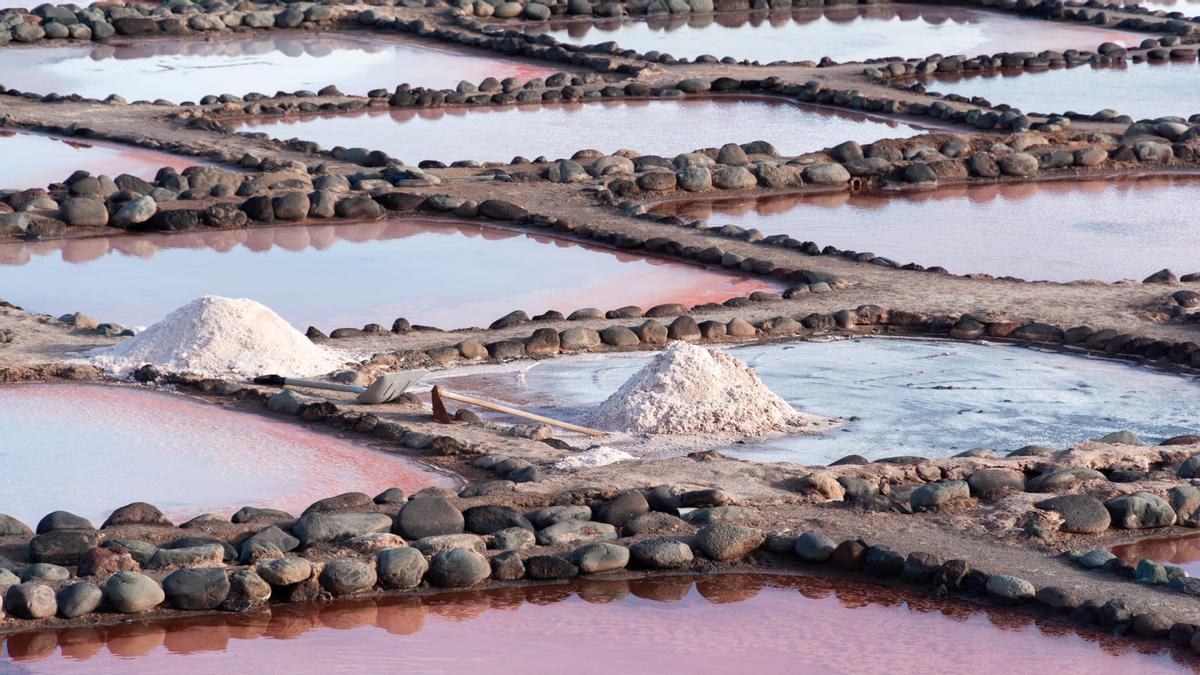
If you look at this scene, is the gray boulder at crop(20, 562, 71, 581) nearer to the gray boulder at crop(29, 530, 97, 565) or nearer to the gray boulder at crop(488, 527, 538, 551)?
the gray boulder at crop(29, 530, 97, 565)

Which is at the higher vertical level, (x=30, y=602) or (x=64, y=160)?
(x=30, y=602)

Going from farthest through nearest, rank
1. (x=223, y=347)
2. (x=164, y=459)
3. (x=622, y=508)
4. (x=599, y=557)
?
(x=223, y=347)
(x=164, y=459)
(x=622, y=508)
(x=599, y=557)

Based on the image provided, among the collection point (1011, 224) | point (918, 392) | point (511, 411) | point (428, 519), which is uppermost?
point (428, 519)

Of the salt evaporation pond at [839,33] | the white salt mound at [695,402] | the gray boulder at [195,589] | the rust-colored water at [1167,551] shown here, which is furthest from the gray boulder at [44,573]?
the salt evaporation pond at [839,33]

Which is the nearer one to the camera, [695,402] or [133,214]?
[695,402]

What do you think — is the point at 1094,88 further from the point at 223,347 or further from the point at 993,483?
the point at 993,483

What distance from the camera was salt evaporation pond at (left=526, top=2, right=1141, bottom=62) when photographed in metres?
23.1

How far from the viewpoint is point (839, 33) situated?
24.7 m

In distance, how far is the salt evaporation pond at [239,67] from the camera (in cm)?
2009

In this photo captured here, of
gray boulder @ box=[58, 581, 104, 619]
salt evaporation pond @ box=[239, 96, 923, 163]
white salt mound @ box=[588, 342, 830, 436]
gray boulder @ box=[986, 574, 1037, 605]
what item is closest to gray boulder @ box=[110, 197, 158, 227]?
salt evaporation pond @ box=[239, 96, 923, 163]

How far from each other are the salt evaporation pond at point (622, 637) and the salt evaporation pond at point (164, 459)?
1.14 metres

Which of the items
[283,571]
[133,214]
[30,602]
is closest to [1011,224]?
[133,214]

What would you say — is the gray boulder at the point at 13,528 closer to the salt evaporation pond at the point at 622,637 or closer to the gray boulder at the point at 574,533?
the salt evaporation pond at the point at 622,637

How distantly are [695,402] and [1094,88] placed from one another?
13.0m
